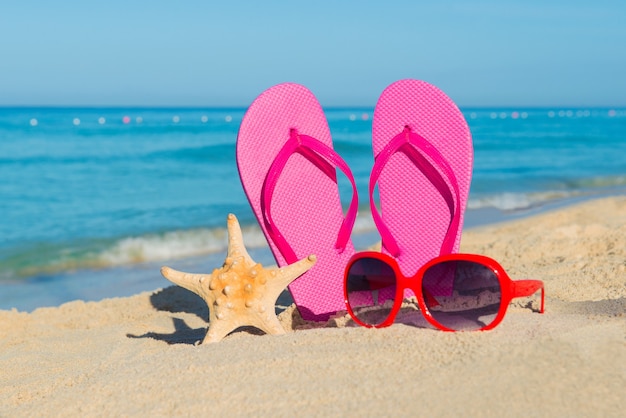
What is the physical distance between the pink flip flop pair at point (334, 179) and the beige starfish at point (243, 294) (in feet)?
1.33

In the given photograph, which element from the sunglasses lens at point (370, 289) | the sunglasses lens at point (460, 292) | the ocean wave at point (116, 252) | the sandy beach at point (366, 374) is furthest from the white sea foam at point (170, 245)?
the sunglasses lens at point (460, 292)

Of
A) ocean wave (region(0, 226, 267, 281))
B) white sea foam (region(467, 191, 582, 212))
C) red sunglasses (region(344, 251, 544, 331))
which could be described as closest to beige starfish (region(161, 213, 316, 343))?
red sunglasses (region(344, 251, 544, 331))

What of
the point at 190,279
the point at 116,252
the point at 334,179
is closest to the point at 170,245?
the point at 116,252

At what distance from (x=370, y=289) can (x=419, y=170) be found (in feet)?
2.94

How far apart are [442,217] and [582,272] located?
2.82 feet

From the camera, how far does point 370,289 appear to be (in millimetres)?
2230

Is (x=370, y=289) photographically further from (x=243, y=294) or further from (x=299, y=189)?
(x=299, y=189)

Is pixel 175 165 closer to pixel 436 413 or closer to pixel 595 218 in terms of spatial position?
pixel 595 218

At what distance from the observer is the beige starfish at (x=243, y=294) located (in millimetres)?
2289

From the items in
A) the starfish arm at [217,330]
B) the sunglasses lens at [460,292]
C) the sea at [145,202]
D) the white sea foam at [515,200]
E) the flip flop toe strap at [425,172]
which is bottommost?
the sea at [145,202]

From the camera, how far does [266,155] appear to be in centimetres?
293

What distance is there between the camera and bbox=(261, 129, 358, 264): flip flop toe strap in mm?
2738

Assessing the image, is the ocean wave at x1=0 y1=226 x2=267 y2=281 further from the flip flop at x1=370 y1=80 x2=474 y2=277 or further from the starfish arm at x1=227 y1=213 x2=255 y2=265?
the starfish arm at x1=227 y1=213 x2=255 y2=265

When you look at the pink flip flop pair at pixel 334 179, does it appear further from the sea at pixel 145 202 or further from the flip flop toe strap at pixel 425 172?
the sea at pixel 145 202
